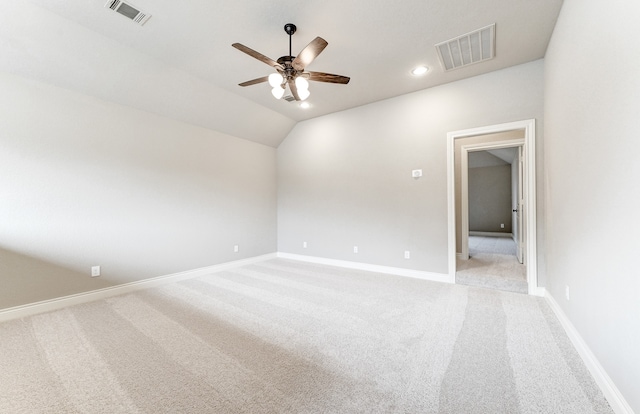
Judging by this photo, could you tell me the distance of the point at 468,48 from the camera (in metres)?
2.97

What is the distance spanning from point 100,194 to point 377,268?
13.9 feet

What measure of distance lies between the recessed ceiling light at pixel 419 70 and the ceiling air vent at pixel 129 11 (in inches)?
123

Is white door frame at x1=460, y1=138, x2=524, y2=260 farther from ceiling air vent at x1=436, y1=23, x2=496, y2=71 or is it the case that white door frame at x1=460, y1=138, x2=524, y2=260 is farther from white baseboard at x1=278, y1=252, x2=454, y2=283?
ceiling air vent at x1=436, y1=23, x2=496, y2=71

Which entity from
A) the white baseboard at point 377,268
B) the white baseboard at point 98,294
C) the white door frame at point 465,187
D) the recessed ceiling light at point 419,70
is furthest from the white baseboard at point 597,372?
the white baseboard at point 98,294

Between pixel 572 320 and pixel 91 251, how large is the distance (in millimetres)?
5226

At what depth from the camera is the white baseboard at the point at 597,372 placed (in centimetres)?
135

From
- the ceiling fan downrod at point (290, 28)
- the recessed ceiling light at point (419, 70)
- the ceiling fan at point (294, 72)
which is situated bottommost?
the ceiling fan at point (294, 72)

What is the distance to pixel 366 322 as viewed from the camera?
253 cm

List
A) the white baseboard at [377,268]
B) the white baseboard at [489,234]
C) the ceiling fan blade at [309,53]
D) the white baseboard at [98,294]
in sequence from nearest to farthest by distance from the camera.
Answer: the ceiling fan blade at [309,53], the white baseboard at [98,294], the white baseboard at [377,268], the white baseboard at [489,234]

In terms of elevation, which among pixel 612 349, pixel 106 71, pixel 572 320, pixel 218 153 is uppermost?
pixel 106 71

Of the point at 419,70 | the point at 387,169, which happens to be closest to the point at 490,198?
the point at 387,169

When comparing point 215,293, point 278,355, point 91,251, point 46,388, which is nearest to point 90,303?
point 91,251

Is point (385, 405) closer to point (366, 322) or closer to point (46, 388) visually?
point (366, 322)

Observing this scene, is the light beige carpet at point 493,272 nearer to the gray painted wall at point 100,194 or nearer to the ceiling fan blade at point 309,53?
the ceiling fan blade at point 309,53
